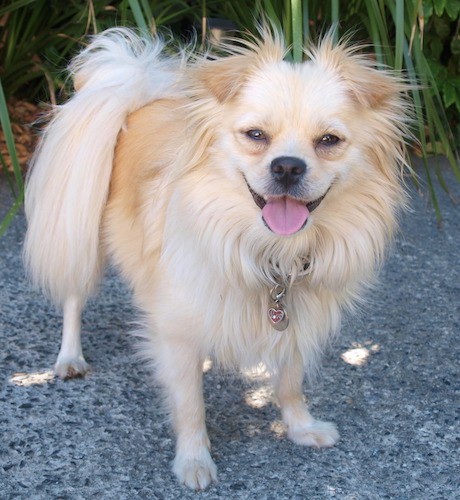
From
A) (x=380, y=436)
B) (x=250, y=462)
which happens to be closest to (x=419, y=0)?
(x=380, y=436)

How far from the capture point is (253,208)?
2.59 m

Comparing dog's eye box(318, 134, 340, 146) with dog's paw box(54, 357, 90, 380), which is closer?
dog's eye box(318, 134, 340, 146)

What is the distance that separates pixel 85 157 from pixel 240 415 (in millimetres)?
1146

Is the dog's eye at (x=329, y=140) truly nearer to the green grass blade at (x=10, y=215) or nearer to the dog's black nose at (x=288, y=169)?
the dog's black nose at (x=288, y=169)

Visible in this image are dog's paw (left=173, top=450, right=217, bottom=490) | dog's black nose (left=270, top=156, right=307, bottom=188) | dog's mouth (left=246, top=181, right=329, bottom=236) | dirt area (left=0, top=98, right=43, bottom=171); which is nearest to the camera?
dog's black nose (left=270, top=156, right=307, bottom=188)

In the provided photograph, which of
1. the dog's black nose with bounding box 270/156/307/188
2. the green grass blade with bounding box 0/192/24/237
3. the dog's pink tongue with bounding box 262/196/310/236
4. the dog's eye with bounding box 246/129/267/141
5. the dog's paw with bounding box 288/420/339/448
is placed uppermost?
the dog's eye with bounding box 246/129/267/141

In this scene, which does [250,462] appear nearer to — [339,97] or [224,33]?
[339,97]

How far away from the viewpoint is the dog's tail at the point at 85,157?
3184 millimetres

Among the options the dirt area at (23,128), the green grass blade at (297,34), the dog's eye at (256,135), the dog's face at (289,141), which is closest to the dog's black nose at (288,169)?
the dog's face at (289,141)

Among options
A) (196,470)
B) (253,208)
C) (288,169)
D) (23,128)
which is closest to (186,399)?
(196,470)

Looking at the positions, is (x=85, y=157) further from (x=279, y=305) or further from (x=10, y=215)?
(x=279, y=305)

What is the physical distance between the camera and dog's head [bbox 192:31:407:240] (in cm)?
248

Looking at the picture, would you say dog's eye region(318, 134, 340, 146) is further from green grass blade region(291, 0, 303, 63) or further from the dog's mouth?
green grass blade region(291, 0, 303, 63)

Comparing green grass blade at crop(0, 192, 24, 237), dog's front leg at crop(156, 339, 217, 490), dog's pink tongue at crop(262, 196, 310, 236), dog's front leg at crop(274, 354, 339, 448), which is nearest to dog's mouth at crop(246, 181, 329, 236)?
dog's pink tongue at crop(262, 196, 310, 236)
